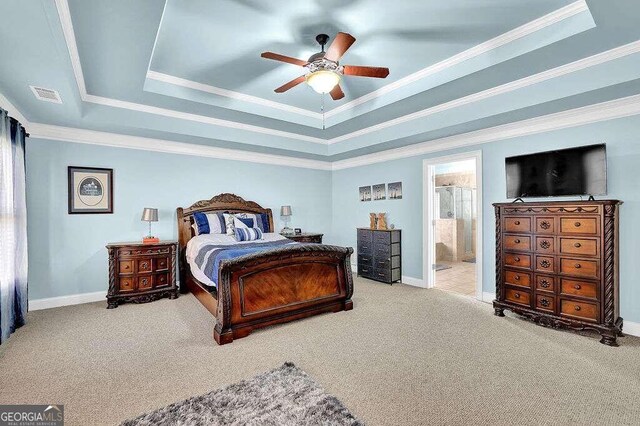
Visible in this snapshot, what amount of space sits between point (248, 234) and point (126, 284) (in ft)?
5.94

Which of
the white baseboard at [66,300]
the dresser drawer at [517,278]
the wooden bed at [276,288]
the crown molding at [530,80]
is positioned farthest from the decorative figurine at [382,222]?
the white baseboard at [66,300]

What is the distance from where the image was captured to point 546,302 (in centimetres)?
340

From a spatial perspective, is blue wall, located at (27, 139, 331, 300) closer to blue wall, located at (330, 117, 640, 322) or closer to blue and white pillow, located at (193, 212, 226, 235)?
blue and white pillow, located at (193, 212, 226, 235)

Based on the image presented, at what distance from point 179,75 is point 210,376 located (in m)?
3.30

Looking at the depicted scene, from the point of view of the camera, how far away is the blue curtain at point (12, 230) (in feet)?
10.00

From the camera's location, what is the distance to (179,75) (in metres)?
3.62

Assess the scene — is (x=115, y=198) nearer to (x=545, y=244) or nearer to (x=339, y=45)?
(x=339, y=45)

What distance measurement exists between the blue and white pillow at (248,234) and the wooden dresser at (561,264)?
3.50 m

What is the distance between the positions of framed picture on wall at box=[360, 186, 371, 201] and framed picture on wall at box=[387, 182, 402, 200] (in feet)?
1.64

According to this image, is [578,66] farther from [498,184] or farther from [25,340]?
[25,340]

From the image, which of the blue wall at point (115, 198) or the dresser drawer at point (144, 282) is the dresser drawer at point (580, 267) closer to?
the blue wall at point (115, 198)

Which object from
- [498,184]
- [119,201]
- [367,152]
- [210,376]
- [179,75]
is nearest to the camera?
[210,376]

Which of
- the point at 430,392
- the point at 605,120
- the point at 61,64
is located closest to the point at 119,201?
the point at 61,64

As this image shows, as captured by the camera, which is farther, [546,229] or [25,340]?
[546,229]
